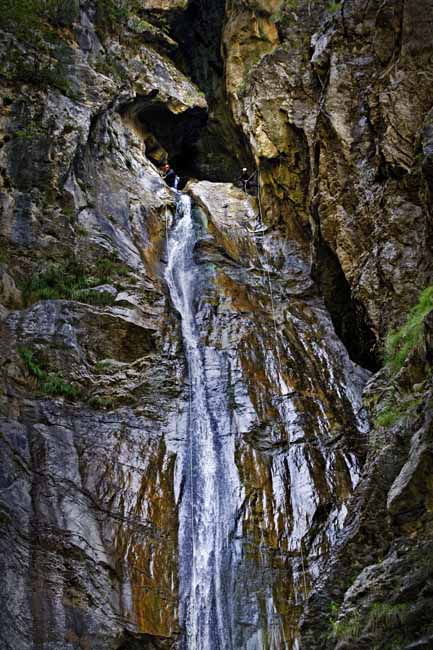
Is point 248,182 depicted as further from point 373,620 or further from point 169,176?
→ point 373,620

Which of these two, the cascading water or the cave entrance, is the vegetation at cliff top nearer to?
the cascading water

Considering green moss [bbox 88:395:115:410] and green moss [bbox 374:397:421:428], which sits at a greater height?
green moss [bbox 88:395:115:410]

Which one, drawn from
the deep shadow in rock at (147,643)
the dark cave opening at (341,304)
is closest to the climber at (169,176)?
the dark cave opening at (341,304)

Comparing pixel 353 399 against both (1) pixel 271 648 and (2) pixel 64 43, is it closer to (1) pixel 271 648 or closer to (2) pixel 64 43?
(1) pixel 271 648

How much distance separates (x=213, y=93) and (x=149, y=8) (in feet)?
14.3

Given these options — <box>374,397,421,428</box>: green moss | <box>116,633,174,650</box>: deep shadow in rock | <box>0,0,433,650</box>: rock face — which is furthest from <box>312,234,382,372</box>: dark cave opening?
<box>116,633,174,650</box>: deep shadow in rock

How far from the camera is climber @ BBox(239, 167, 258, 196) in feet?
85.3

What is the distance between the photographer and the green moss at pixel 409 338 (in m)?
10.1

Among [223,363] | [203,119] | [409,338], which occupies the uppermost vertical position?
[203,119]

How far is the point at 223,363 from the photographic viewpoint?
17.2m

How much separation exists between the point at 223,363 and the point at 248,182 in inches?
451

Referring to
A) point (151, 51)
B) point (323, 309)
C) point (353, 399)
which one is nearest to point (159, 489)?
point (353, 399)

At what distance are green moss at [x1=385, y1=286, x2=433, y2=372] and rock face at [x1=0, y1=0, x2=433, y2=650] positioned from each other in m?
0.10

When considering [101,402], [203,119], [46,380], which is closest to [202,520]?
[101,402]
